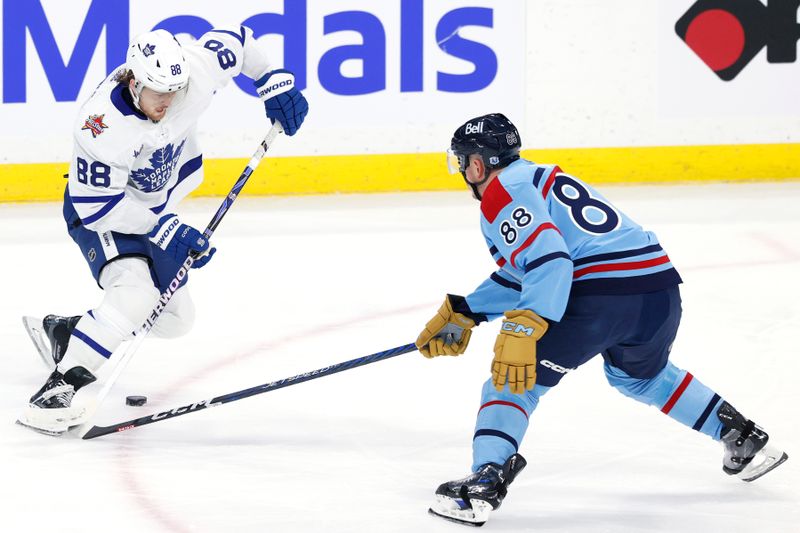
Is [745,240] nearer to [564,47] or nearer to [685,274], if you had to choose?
[685,274]

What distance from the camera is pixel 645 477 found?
9.89ft

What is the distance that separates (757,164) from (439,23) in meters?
1.81

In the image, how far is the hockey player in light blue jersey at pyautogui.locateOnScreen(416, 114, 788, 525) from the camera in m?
2.60

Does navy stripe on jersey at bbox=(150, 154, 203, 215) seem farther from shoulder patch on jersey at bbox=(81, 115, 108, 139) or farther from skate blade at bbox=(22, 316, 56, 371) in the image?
skate blade at bbox=(22, 316, 56, 371)

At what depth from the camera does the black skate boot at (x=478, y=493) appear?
104 inches

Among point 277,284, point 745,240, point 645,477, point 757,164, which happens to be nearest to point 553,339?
point 645,477

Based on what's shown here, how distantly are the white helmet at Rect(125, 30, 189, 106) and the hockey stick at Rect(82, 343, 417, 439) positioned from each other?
2.52 ft

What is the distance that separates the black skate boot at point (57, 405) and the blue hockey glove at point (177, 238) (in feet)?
1.25

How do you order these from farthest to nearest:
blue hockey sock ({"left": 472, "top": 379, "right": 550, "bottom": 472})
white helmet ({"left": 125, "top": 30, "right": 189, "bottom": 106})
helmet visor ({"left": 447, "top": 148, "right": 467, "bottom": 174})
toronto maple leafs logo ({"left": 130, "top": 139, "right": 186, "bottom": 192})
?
toronto maple leafs logo ({"left": 130, "top": 139, "right": 186, "bottom": 192}), white helmet ({"left": 125, "top": 30, "right": 189, "bottom": 106}), helmet visor ({"left": 447, "top": 148, "right": 467, "bottom": 174}), blue hockey sock ({"left": 472, "top": 379, "right": 550, "bottom": 472})

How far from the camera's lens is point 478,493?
8.64 ft

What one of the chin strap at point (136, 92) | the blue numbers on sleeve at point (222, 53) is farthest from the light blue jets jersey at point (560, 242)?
the blue numbers on sleeve at point (222, 53)

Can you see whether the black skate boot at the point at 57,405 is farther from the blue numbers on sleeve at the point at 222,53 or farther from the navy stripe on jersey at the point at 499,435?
the navy stripe on jersey at the point at 499,435

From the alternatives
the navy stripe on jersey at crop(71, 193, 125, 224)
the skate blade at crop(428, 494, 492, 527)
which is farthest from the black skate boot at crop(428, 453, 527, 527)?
the navy stripe on jersey at crop(71, 193, 125, 224)

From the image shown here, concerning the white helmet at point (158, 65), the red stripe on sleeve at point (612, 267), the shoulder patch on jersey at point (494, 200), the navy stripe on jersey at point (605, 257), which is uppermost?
the white helmet at point (158, 65)
